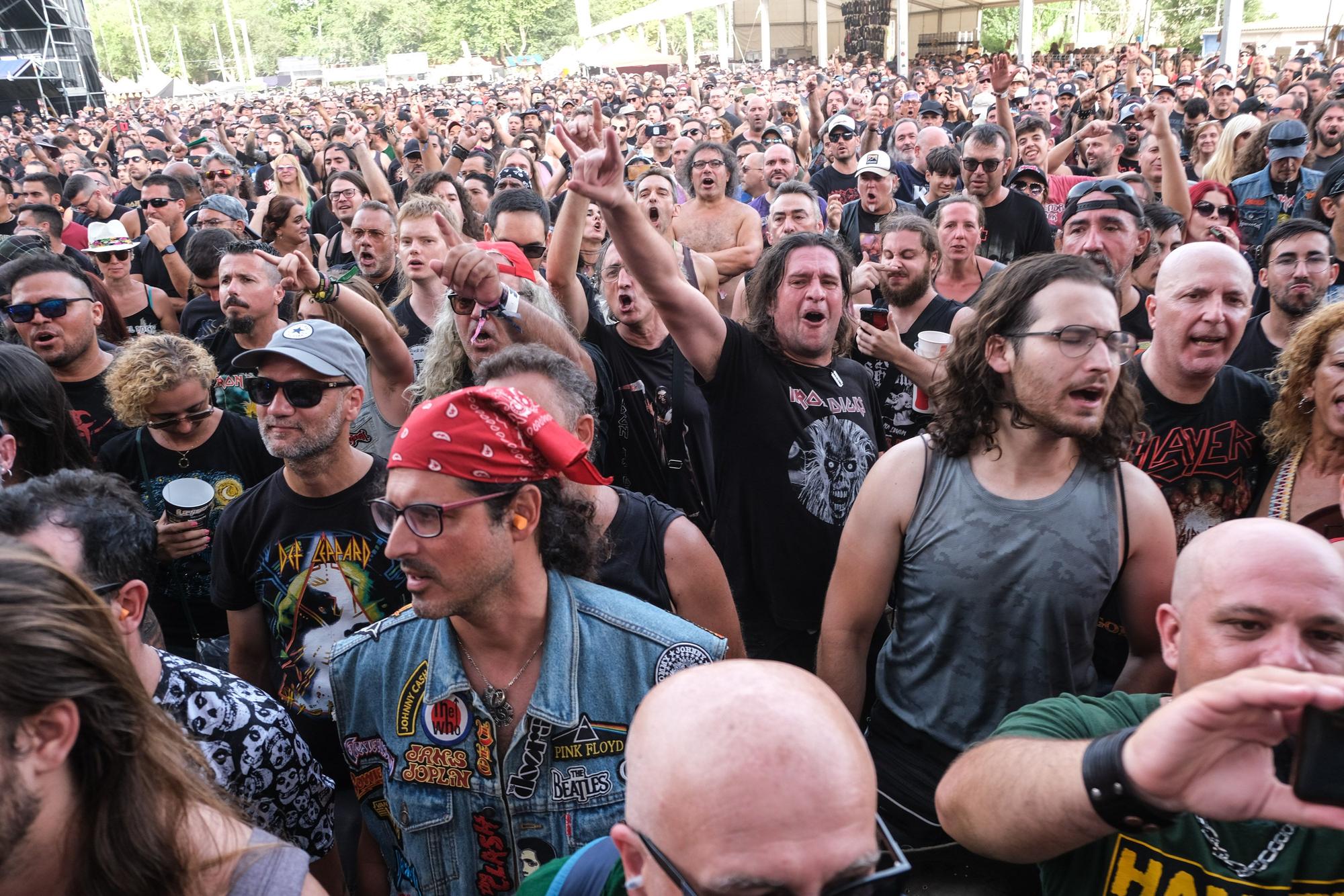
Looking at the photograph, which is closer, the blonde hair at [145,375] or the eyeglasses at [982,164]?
the blonde hair at [145,375]

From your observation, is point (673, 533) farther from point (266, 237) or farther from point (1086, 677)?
point (266, 237)

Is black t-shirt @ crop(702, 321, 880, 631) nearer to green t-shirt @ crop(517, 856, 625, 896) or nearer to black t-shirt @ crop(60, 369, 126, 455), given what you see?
green t-shirt @ crop(517, 856, 625, 896)

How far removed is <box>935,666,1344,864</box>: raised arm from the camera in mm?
1259

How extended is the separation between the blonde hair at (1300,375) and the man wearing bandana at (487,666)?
6.46ft

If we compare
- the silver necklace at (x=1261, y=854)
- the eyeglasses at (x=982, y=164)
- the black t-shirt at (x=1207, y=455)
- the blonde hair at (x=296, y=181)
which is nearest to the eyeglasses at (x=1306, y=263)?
the black t-shirt at (x=1207, y=455)

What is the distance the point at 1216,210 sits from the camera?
6.52 metres

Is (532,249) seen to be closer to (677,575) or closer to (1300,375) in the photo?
(677,575)

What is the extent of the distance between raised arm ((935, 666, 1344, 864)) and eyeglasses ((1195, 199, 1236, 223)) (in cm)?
596

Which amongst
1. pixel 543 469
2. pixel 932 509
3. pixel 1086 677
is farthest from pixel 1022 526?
pixel 543 469

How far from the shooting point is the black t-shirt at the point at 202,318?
215 inches

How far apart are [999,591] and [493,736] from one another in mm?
1277

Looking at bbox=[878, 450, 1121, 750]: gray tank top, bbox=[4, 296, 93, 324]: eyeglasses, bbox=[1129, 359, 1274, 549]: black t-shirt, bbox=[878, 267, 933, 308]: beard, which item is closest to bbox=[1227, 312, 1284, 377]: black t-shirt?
bbox=[1129, 359, 1274, 549]: black t-shirt

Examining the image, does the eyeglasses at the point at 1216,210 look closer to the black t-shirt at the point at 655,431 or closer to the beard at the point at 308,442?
the black t-shirt at the point at 655,431


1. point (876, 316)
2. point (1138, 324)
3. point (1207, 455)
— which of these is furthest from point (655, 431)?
point (1138, 324)
